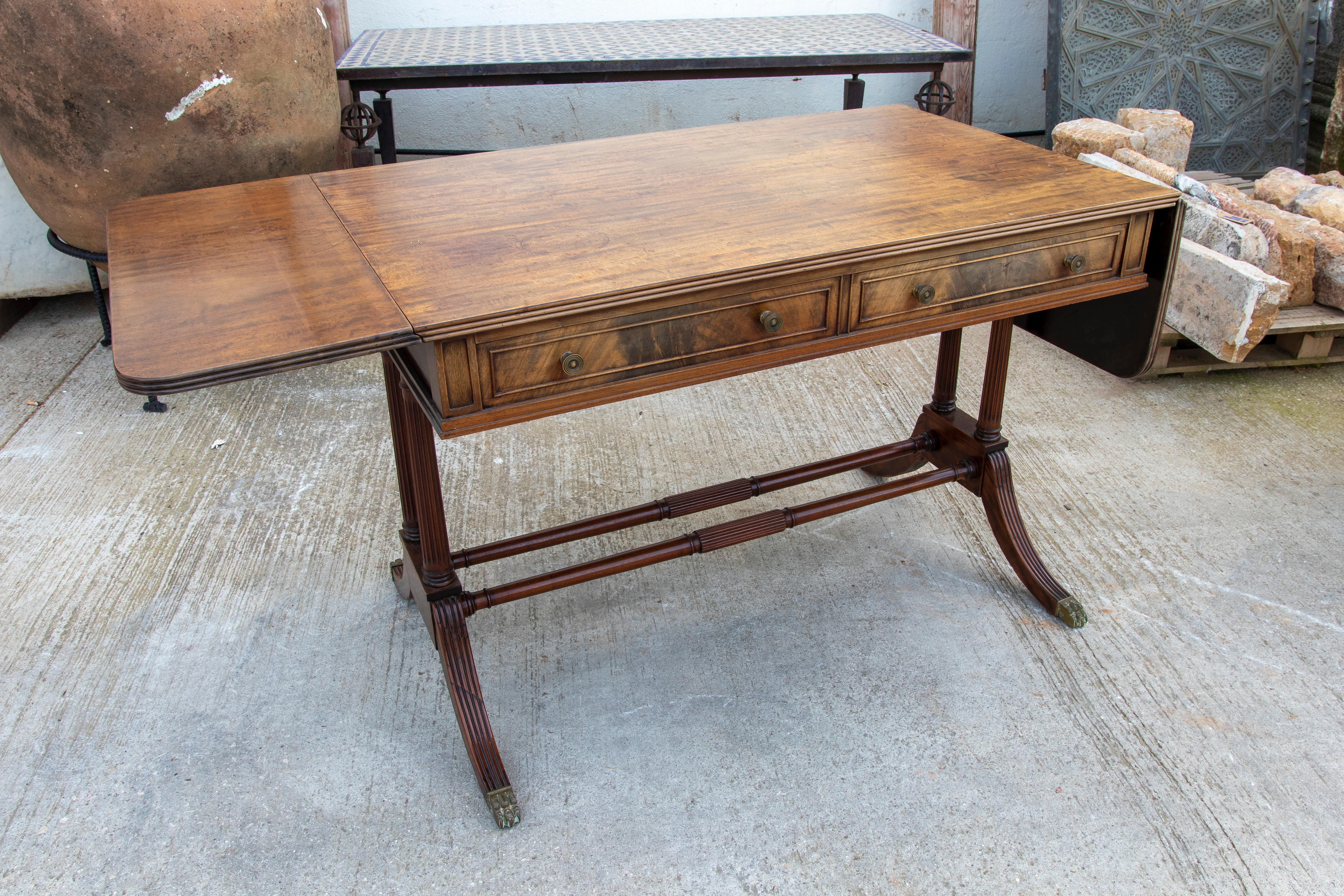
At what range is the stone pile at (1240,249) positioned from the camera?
2.92 m

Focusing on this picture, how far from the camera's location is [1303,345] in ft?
10.6

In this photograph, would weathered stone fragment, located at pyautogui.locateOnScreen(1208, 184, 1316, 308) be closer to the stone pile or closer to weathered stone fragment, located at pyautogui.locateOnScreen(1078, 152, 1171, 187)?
the stone pile

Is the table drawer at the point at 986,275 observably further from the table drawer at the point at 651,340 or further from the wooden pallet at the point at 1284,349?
the wooden pallet at the point at 1284,349

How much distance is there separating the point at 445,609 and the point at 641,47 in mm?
2375

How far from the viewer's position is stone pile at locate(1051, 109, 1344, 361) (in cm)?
292

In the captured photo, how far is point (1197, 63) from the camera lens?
13.9ft

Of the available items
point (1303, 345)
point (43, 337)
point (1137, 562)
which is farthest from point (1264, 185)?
point (43, 337)

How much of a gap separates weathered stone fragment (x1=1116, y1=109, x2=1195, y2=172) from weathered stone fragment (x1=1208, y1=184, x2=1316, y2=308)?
586 millimetres

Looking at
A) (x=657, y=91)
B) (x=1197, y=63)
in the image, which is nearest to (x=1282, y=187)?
(x=1197, y=63)

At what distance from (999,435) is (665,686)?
992 mm

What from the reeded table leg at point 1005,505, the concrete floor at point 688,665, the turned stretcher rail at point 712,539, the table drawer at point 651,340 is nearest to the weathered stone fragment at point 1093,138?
the concrete floor at point 688,665

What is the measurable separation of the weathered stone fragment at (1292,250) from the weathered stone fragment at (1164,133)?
0.59 metres

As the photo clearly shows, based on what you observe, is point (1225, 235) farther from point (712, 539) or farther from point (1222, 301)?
point (712, 539)

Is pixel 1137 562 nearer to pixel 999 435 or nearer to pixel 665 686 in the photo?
pixel 999 435
